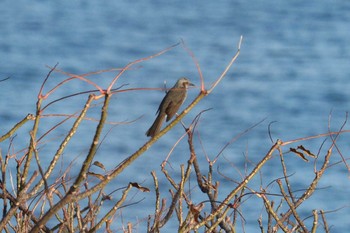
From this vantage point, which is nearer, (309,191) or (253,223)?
(309,191)

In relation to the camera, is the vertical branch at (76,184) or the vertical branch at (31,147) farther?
the vertical branch at (31,147)

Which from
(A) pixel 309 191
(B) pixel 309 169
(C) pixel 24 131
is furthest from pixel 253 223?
(A) pixel 309 191

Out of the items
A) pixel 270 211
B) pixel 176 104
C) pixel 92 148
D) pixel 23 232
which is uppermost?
pixel 176 104

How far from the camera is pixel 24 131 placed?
36.7 ft

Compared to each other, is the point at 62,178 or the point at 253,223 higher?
the point at 253,223

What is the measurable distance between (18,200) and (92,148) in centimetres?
42

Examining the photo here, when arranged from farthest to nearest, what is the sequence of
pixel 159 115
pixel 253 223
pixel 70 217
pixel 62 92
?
pixel 62 92, pixel 253 223, pixel 159 115, pixel 70 217

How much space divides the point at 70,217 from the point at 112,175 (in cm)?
70

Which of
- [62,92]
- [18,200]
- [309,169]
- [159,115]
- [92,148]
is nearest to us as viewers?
[92,148]

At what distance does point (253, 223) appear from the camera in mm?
9203

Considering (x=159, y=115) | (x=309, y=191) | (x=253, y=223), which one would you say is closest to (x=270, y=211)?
(x=309, y=191)

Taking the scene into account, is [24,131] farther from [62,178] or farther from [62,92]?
[62,178]

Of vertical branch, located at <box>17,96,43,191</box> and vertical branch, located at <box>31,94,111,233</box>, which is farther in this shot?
vertical branch, located at <box>17,96,43,191</box>

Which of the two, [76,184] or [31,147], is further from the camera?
[31,147]
